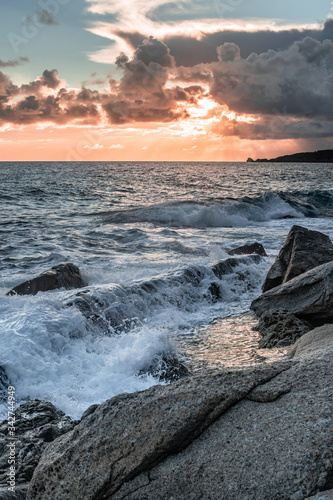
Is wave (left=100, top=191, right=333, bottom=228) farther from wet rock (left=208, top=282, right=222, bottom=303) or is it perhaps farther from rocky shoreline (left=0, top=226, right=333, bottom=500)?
rocky shoreline (left=0, top=226, right=333, bottom=500)

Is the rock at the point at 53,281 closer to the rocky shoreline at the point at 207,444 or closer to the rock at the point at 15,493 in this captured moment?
the rocky shoreline at the point at 207,444

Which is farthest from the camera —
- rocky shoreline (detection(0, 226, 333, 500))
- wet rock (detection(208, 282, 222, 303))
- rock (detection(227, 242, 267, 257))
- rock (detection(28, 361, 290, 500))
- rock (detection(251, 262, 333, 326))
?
rock (detection(227, 242, 267, 257))

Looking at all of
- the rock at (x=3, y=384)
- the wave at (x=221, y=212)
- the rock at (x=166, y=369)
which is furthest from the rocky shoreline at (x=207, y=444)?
the wave at (x=221, y=212)

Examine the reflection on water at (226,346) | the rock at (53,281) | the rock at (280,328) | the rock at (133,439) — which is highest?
the rock at (133,439)

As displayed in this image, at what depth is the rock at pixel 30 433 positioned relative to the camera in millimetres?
3189

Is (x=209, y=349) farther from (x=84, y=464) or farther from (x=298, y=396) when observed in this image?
(x=84, y=464)

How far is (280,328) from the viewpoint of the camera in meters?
6.01

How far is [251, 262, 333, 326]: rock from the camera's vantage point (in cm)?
603

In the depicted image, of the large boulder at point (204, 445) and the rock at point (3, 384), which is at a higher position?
the large boulder at point (204, 445)

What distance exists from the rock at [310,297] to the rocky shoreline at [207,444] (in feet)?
9.86

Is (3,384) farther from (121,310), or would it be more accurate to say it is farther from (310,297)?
(310,297)

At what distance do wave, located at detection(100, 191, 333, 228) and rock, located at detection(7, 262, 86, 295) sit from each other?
1108 cm

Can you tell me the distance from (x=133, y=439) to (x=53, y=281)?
6.24 m

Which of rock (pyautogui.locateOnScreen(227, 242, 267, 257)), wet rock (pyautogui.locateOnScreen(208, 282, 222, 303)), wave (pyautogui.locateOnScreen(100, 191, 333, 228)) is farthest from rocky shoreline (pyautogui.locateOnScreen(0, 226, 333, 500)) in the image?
wave (pyautogui.locateOnScreen(100, 191, 333, 228))
